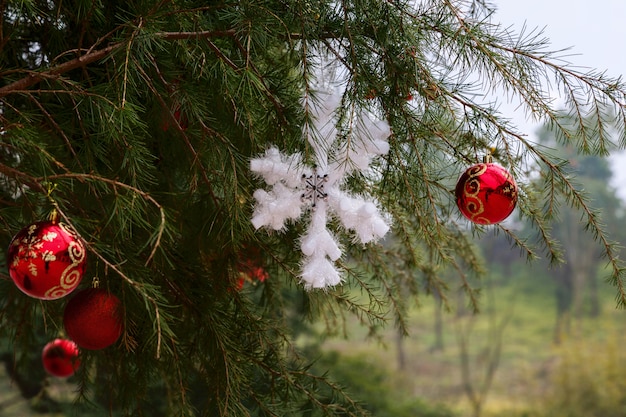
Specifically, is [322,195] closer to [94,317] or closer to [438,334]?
[94,317]

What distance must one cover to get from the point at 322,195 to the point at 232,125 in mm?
155

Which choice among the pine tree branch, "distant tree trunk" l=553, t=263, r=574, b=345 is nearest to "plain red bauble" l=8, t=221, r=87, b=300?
the pine tree branch

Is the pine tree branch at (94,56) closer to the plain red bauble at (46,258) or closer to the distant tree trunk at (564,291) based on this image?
the plain red bauble at (46,258)

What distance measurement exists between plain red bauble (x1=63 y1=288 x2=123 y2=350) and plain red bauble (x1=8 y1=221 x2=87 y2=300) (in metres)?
0.09

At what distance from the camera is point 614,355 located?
3961 mm

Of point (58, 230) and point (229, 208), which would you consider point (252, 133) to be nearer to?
point (229, 208)

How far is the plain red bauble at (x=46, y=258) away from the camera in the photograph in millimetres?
697

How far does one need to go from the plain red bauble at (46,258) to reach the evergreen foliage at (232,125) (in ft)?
0.10

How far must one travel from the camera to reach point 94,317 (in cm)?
81

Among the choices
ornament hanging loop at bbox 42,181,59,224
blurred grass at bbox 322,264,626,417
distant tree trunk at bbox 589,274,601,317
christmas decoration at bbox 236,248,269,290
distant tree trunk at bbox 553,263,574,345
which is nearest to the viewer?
ornament hanging loop at bbox 42,181,59,224

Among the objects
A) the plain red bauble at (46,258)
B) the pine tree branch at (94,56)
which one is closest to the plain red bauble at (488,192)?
the pine tree branch at (94,56)

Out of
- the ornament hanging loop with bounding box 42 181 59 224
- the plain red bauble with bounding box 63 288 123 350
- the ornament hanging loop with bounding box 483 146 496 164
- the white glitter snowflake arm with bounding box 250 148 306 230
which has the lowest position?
the plain red bauble with bounding box 63 288 123 350

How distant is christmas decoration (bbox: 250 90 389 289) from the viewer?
2.51 ft

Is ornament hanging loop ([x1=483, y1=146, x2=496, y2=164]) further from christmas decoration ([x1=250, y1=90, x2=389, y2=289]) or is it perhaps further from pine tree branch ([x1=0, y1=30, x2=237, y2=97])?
pine tree branch ([x1=0, y1=30, x2=237, y2=97])
